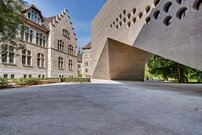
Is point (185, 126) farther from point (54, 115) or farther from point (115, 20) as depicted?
point (115, 20)

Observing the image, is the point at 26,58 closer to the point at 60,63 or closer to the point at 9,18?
the point at 60,63

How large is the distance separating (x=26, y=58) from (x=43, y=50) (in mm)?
4462

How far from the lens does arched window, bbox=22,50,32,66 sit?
24266 millimetres

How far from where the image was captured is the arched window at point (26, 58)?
79.6ft

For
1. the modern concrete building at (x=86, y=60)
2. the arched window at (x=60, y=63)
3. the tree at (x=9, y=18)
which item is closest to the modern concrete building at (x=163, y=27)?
the tree at (x=9, y=18)

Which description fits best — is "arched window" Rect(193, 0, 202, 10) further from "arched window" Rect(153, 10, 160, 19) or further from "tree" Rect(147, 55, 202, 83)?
"tree" Rect(147, 55, 202, 83)

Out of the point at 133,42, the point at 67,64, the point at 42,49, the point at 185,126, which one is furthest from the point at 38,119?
the point at 67,64

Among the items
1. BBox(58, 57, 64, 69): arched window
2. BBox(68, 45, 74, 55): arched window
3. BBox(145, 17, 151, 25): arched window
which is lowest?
BBox(58, 57, 64, 69): arched window

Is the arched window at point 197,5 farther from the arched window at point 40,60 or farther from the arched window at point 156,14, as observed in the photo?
the arched window at point 40,60

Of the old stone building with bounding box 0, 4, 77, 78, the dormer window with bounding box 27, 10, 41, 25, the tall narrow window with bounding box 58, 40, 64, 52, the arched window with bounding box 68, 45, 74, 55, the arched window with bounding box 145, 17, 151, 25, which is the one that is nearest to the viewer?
the arched window with bounding box 145, 17, 151, 25

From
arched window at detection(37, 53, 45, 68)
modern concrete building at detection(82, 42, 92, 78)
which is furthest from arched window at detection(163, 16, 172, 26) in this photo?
modern concrete building at detection(82, 42, 92, 78)

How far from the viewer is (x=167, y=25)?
8.91 metres

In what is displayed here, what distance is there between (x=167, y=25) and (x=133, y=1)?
4.85 m

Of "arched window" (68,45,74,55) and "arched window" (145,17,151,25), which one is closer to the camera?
"arched window" (145,17,151,25)
